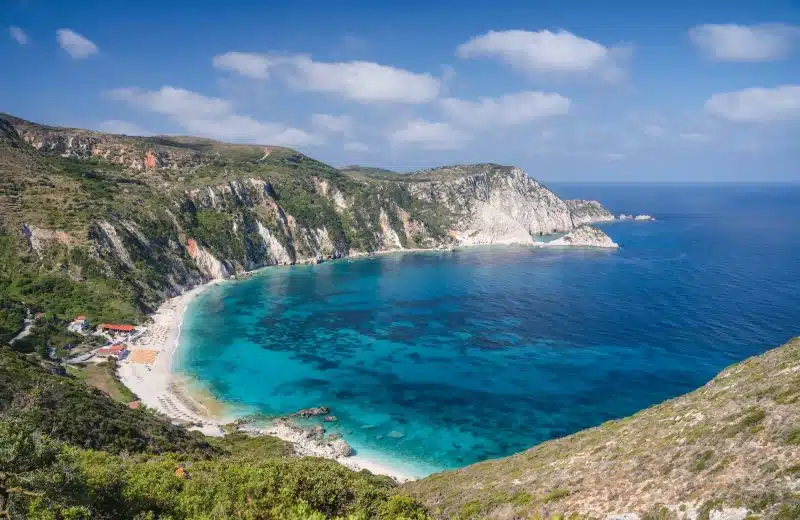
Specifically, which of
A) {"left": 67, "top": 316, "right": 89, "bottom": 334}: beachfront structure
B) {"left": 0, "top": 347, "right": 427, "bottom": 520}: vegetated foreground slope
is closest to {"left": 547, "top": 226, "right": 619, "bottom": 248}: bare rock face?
{"left": 67, "top": 316, "right": 89, "bottom": 334}: beachfront structure

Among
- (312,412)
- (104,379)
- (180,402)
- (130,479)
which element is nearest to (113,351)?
(104,379)

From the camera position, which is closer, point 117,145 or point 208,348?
point 208,348

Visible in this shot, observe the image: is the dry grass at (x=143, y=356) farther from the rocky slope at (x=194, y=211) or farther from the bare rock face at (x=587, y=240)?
the bare rock face at (x=587, y=240)

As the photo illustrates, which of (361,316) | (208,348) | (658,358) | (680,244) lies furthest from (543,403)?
(680,244)

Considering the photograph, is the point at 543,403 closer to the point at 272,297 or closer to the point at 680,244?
the point at 272,297

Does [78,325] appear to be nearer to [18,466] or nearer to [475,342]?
[475,342]

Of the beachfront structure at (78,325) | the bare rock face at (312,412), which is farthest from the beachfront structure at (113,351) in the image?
the bare rock face at (312,412)

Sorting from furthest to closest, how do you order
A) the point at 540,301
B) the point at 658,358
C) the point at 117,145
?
the point at 117,145 → the point at 540,301 → the point at 658,358
